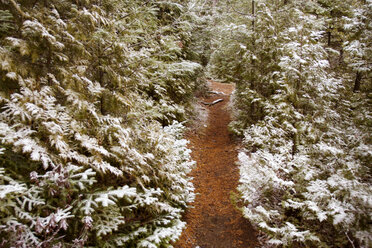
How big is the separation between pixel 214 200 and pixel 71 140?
16.6 feet

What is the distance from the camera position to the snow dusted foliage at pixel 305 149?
4.08 meters

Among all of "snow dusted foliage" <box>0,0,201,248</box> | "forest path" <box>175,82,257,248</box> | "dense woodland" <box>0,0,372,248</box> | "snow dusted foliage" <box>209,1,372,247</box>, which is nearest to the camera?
"snow dusted foliage" <box>0,0,201,248</box>

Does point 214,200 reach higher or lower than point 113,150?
lower

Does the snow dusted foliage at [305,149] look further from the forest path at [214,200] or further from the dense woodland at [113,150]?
the forest path at [214,200]

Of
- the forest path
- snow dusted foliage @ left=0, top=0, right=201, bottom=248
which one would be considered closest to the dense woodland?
snow dusted foliage @ left=0, top=0, right=201, bottom=248

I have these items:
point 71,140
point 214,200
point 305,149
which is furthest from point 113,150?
point 305,149

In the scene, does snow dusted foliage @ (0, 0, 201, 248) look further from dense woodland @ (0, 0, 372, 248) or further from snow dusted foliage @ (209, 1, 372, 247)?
snow dusted foliage @ (209, 1, 372, 247)

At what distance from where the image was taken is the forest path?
17.9ft

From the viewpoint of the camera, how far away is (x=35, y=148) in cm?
303

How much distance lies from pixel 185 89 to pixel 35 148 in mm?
9948

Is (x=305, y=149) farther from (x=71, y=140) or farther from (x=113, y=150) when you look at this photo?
(x=71, y=140)

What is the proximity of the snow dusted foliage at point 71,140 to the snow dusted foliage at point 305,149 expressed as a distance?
2.40 metres

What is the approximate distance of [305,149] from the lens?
6.02 metres

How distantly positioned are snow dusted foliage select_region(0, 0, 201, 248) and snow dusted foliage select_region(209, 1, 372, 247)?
2.40 meters
